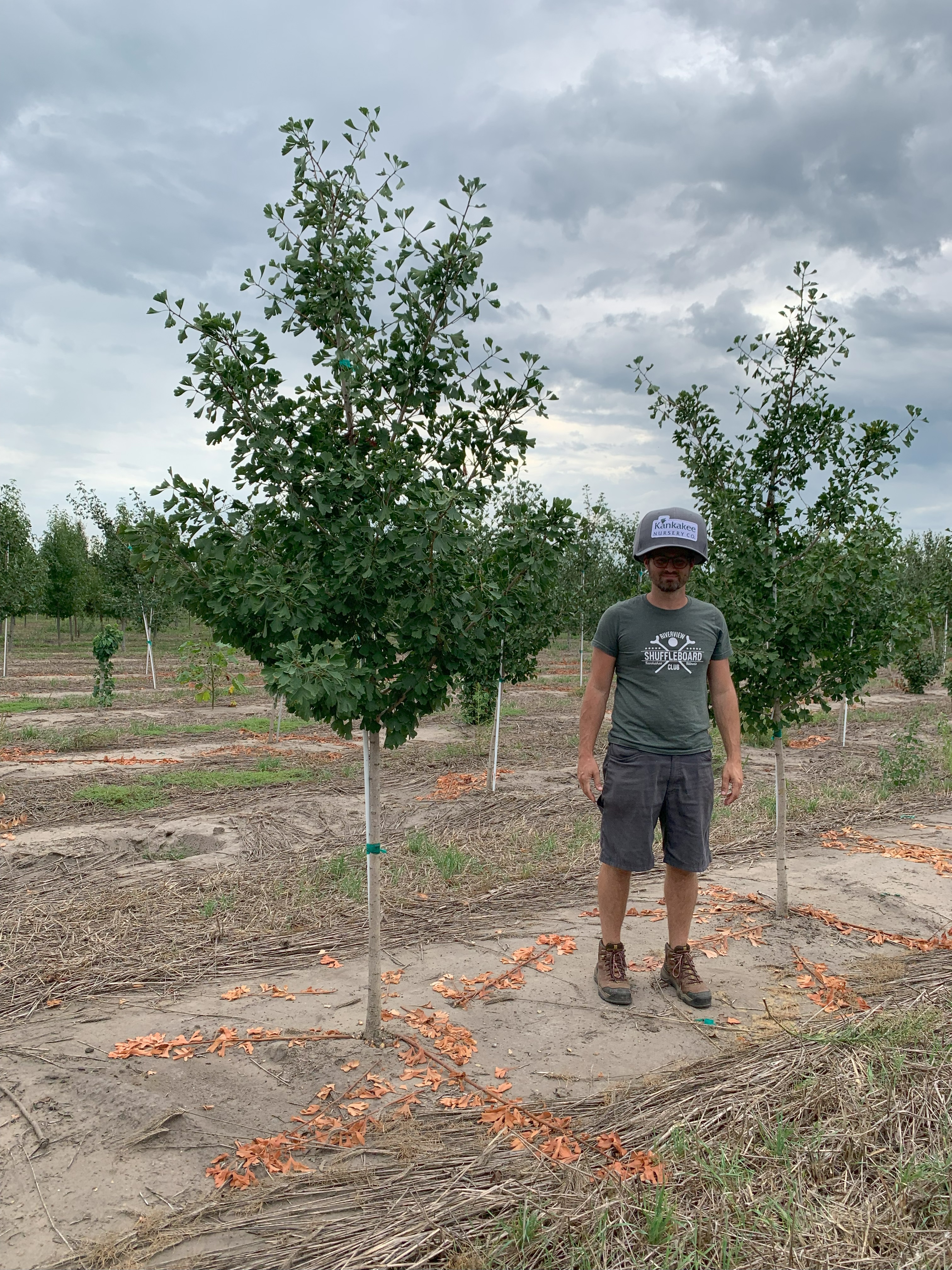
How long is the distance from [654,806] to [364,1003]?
69.5 inches

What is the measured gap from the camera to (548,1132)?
3098mm

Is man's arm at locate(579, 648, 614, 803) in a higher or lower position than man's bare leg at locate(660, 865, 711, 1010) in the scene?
higher

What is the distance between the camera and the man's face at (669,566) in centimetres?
387

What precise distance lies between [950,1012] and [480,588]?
9.47 ft

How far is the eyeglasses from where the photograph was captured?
3.87m

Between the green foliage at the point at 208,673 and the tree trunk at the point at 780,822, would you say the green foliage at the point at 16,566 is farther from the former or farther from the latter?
the tree trunk at the point at 780,822

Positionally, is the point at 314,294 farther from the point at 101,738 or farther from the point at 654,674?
the point at 101,738

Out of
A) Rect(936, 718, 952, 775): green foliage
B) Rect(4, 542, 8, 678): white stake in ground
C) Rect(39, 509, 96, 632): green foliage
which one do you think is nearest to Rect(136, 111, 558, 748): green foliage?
Rect(936, 718, 952, 775): green foliage

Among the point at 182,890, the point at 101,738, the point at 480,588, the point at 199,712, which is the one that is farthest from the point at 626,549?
the point at 480,588

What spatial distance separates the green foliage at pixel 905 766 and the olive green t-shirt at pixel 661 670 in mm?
6731

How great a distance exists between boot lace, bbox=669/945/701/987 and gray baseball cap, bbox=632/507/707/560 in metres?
1.97

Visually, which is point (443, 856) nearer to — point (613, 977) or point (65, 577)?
point (613, 977)

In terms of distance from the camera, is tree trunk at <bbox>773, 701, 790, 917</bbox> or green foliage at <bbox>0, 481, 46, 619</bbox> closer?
tree trunk at <bbox>773, 701, 790, 917</bbox>

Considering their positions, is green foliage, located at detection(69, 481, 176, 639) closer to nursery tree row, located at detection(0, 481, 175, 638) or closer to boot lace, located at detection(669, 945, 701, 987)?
nursery tree row, located at detection(0, 481, 175, 638)
